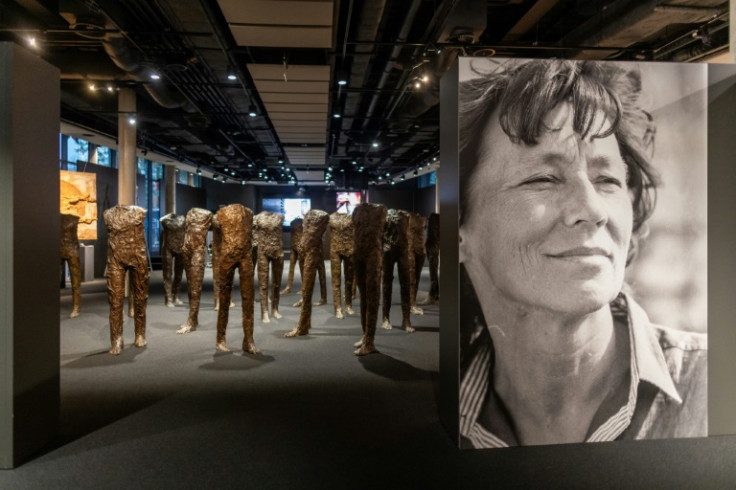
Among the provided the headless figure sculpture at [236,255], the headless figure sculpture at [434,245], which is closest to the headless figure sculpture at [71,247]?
the headless figure sculpture at [236,255]

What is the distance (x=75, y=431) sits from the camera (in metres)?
3.56

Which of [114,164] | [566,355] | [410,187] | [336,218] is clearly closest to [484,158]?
[566,355]

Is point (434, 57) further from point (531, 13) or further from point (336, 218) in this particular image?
point (336, 218)

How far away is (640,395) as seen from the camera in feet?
11.3

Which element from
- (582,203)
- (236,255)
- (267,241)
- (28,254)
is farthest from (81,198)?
(582,203)

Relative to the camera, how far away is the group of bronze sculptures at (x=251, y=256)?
219 inches

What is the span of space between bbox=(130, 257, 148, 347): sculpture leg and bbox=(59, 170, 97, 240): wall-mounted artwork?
22.8ft

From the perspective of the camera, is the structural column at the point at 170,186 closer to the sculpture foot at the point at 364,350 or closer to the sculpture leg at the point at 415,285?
the sculpture leg at the point at 415,285

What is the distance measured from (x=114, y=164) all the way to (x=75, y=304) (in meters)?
9.60

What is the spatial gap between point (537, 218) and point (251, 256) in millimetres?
3422

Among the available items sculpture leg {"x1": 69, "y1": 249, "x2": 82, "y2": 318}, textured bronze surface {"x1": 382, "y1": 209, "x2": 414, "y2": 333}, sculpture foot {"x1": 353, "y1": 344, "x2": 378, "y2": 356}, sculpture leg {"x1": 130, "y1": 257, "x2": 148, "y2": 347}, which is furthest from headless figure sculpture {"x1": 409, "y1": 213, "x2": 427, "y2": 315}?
sculpture leg {"x1": 69, "y1": 249, "x2": 82, "y2": 318}

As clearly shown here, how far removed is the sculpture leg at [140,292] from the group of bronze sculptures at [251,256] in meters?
0.01

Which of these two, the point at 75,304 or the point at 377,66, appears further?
the point at 377,66

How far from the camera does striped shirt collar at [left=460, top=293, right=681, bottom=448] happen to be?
3258mm
